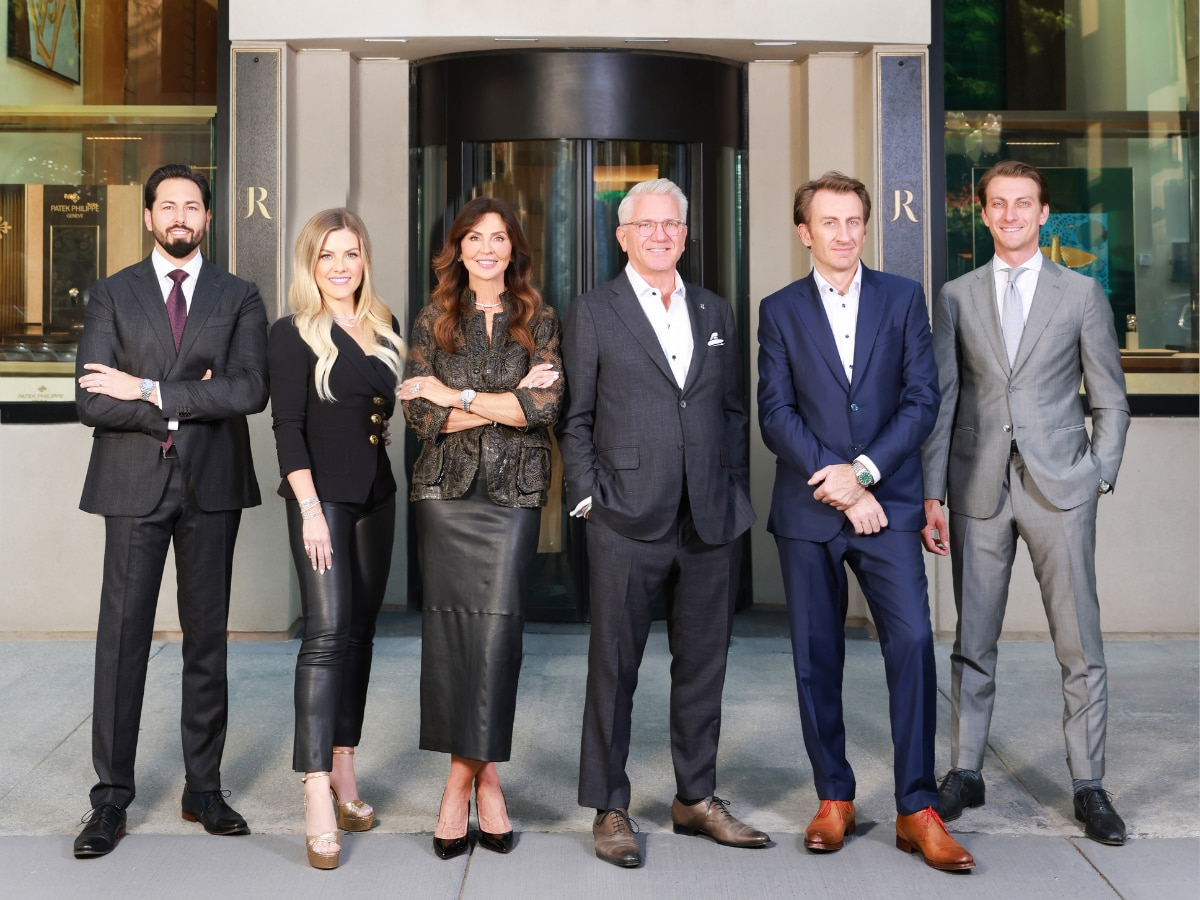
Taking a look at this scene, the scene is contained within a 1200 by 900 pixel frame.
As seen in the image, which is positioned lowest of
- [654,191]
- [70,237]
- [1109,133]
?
[654,191]

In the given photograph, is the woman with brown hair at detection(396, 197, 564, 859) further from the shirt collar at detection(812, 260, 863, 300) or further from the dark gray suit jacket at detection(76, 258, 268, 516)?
the shirt collar at detection(812, 260, 863, 300)

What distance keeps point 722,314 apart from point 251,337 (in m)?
1.48

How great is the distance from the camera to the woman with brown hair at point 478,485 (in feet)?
12.3

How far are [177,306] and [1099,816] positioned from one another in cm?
324

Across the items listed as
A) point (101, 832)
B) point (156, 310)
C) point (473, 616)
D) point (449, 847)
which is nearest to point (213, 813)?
point (101, 832)

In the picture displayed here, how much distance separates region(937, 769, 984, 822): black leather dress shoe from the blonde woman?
181 centimetres

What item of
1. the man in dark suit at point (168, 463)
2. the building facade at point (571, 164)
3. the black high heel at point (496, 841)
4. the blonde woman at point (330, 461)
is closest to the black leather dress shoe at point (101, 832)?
the man in dark suit at point (168, 463)

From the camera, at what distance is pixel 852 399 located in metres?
3.79

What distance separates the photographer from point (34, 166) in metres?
6.71

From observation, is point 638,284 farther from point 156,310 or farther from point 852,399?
point 156,310

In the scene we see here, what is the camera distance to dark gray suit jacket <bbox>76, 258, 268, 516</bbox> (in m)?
3.87

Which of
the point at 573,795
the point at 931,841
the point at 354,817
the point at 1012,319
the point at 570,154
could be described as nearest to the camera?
the point at 931,841

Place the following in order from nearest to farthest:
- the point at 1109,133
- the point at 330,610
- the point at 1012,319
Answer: the point at 330,610 < the point at 1012,319 < the point at 1109,133

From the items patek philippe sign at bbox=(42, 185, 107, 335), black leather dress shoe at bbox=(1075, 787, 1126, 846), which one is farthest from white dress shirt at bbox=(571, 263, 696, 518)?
patek philippe sign at bbox=(42, 185, 107, 335)
